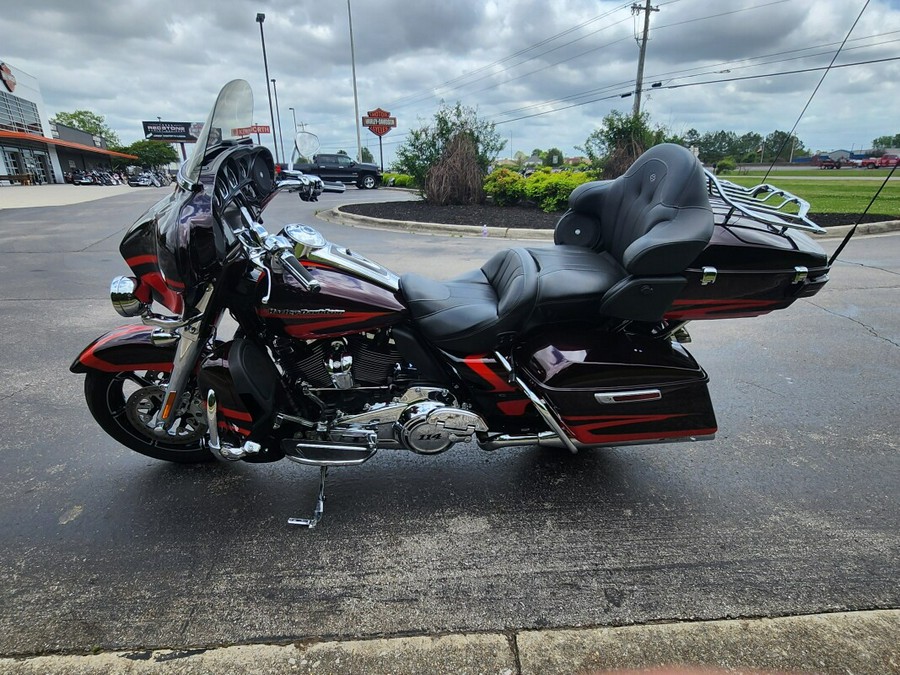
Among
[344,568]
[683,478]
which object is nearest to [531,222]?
[683,478]

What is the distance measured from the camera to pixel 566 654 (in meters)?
1.76

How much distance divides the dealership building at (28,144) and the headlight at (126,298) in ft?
140

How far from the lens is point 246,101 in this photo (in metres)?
2.46

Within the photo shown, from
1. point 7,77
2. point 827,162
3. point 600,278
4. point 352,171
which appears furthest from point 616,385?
point 827,162

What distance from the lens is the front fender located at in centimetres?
249

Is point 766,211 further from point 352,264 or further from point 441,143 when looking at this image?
point 441,143

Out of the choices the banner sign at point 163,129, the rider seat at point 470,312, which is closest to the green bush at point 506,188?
the rider seat at point 470,312

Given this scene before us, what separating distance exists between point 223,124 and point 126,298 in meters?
0.84

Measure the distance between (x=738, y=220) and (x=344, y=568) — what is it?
2.25 metres

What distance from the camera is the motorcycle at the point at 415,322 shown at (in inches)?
82.1

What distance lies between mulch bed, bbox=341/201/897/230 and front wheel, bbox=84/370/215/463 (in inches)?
349

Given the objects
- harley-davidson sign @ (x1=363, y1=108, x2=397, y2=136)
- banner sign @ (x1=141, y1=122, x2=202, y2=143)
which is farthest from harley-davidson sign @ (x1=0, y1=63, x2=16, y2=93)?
harley-davidson sign @ (x1=363, y1=108, x2=397, y2=136)

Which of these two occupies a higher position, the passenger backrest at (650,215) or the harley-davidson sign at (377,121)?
the harley-davidson sign at (377,121)

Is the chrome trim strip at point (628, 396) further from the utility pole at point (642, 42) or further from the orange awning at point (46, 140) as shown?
the orange awning at point (46, 140)
